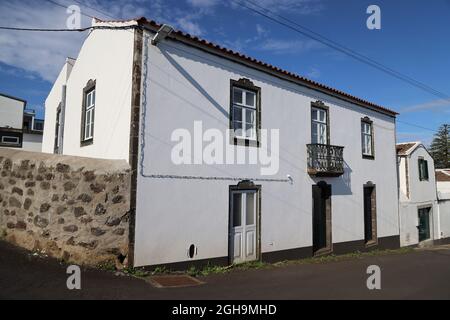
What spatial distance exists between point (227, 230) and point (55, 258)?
4132 millimetres

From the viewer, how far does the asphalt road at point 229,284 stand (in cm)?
583

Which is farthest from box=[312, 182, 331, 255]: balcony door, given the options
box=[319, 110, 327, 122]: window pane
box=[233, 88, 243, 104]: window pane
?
box=[233, 88, 243, 104]: window pane

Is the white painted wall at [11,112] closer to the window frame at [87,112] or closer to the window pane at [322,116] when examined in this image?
the window frame at [87,112]

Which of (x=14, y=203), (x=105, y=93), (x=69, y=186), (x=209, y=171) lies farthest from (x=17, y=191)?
(x=209, y=171)

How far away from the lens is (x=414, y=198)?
59.2 ft

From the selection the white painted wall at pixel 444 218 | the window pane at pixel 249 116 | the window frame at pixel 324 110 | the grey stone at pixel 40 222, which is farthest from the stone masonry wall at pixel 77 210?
the white painted wall at pixel 444 218

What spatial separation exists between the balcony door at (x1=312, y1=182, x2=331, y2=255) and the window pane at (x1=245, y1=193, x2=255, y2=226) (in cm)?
329

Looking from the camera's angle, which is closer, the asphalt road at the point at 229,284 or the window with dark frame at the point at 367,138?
the asphalt road at the point at 229,284

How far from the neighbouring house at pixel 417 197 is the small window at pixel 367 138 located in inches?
141

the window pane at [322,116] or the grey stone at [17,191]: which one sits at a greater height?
the window pane at [322,116]

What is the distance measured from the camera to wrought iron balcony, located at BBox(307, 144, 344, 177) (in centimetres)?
1191

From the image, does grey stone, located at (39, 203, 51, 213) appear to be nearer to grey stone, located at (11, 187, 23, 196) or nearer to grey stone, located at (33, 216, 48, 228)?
grey stone, located at (33, 216, 48, 228)

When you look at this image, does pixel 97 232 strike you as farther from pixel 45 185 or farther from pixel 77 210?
pixel 45 185
